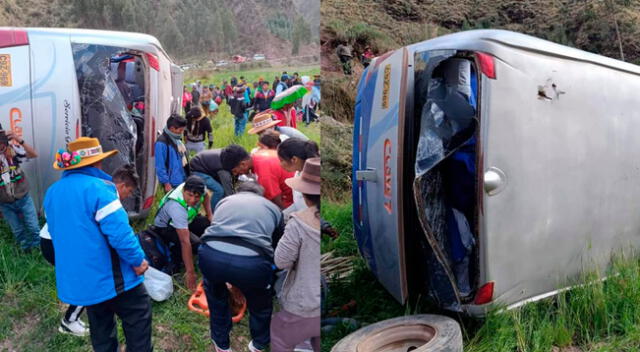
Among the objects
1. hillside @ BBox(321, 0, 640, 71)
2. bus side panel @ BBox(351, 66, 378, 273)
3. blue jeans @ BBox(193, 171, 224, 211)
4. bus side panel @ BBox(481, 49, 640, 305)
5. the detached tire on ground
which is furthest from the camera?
hillside @ BBox(321, 0, 640, 71)

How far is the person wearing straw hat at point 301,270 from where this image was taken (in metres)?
2.04

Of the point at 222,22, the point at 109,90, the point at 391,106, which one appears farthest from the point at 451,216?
the point at 109,90

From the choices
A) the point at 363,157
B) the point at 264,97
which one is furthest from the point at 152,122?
the point at 363,157

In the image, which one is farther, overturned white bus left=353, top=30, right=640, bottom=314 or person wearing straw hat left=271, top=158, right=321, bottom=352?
overturned white bus left=353, top=30, right=640, bottom=314

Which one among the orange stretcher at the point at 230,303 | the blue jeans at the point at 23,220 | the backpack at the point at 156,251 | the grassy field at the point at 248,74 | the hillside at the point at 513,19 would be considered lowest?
the orange stretcher at the point at 230,303

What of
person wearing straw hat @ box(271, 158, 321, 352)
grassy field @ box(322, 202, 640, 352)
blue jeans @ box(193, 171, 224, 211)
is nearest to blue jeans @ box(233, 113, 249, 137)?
blue jeans @ box(193, 171, 224, 211)

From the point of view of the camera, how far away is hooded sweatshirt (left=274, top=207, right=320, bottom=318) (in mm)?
2061

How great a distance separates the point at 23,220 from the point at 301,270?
1.33 meters

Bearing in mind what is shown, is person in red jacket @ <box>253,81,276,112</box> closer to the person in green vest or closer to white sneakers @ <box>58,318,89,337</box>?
the person in green vest

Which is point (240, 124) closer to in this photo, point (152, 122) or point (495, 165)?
point (152, 122)

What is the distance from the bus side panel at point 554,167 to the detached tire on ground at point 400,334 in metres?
0.37

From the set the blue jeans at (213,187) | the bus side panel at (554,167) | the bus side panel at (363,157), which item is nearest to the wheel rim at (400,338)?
the bus side panel at (554,167)

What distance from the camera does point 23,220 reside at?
2.40m

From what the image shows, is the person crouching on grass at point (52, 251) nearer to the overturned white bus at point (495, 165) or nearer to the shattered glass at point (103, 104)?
the shattered glass at point (103, 104)
